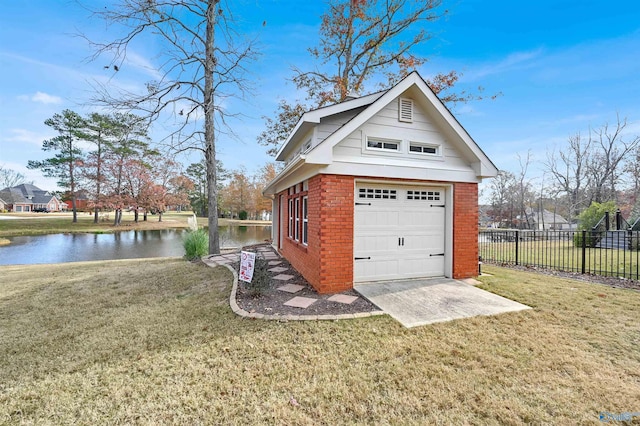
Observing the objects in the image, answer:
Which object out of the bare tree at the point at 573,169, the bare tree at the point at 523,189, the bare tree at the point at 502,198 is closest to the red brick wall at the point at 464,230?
the bare tree at the point at 573,169

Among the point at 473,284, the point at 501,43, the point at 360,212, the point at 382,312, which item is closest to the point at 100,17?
the point at 360,212

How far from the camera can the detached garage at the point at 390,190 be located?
5723 mm

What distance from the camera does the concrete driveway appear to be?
454cm

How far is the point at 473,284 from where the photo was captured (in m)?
6.36

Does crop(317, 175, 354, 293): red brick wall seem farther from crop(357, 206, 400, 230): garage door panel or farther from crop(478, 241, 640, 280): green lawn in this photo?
crop(478, 241, 640, 280): green lawn

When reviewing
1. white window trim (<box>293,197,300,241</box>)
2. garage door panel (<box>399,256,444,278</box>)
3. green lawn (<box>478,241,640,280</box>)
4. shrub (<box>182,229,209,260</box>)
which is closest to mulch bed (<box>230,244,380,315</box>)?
garage door panel (<box>399,256,444,278</box>)

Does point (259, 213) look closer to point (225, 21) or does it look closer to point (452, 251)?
point (225, 21)

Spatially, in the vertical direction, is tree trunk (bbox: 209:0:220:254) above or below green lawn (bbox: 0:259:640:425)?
above

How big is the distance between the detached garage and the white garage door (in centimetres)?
2

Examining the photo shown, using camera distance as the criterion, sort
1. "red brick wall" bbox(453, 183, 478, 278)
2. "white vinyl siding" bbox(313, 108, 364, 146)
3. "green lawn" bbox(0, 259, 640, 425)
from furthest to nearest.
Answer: "white vinyl siding" bbox(313, 108, 364, 146)
"red brick wall" bbox(453, 183, 478, 278)
"green lawn" bbox(0, 259, 640, 425)

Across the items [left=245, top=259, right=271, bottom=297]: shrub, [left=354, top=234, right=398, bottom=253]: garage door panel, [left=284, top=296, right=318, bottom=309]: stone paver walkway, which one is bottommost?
[left=284, top=296, right=318, bottom=309]: stone paver walkway

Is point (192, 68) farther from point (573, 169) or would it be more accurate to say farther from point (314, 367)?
point (573, 169)

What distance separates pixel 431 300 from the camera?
526 cm

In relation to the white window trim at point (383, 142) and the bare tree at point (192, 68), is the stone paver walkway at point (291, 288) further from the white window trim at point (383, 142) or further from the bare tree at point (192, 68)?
the bare tree at point (192, 68)
